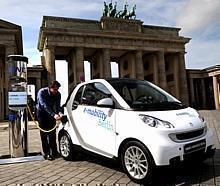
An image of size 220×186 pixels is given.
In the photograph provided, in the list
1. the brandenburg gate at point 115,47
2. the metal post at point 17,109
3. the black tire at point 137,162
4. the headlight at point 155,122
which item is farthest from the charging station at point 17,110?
the brandenburg gate at point 115,47

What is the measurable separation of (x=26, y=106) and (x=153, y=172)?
4.59 meters

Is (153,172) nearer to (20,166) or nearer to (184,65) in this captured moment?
(20,166)

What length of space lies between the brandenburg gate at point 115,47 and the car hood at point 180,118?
3514cm

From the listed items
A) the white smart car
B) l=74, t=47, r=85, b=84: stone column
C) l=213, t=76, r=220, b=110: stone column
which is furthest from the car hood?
l=213, t=76, r=220, b=110: stone column

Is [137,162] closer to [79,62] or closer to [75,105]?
[75,105]

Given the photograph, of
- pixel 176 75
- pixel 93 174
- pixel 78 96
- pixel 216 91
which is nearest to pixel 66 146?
pixel 78 96

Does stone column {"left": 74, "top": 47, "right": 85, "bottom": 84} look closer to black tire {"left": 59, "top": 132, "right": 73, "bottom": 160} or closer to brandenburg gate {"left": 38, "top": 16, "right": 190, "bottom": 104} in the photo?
brandenburg gate {"left": 38, "top": 16, "right": 190, "bottom": 104}

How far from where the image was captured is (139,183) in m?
4.66

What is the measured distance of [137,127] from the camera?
472cm

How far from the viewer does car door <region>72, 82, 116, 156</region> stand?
17.5 ft

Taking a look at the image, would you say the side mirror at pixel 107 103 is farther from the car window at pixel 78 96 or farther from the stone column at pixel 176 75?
the stone column at pixel 176 75

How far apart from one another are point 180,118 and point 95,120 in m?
1.73

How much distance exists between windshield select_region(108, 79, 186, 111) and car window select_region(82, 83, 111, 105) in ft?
0.68

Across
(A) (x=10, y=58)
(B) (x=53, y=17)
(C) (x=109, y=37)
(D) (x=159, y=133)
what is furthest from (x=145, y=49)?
(D) (x=159, y=133)
